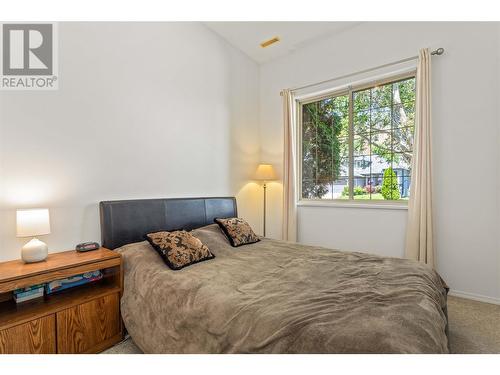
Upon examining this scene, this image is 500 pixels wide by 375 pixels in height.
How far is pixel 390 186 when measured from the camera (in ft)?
9.77

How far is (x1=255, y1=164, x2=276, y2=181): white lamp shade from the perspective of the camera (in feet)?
11.7

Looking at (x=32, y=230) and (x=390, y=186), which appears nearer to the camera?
(x=32, y=230)

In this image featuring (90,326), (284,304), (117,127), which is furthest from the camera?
(117,127)

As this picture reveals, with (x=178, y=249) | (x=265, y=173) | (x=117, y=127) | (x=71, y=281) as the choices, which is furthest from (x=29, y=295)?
(x=265, y=173)

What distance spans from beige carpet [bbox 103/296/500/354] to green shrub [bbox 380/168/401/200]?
3.87 ft

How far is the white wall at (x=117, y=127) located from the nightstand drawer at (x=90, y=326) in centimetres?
63

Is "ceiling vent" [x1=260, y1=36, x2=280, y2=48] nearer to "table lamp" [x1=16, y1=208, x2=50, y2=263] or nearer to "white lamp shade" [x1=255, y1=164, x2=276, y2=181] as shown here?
"white lamp shade" [x1=255, y1=164, x2=276, y2=181]

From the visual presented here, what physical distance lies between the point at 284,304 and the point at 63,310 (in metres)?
1.40

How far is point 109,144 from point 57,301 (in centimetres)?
130

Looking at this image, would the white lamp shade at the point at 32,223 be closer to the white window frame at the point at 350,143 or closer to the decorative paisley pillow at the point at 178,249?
the decorative paisley pillow at the point at 178,249

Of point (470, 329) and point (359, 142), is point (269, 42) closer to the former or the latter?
point (359, 142)

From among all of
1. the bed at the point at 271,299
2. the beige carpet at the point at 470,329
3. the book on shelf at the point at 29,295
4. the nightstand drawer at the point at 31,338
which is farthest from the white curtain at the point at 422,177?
the book on shelf at the point at 29,295

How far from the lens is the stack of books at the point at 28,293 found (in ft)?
5.21
